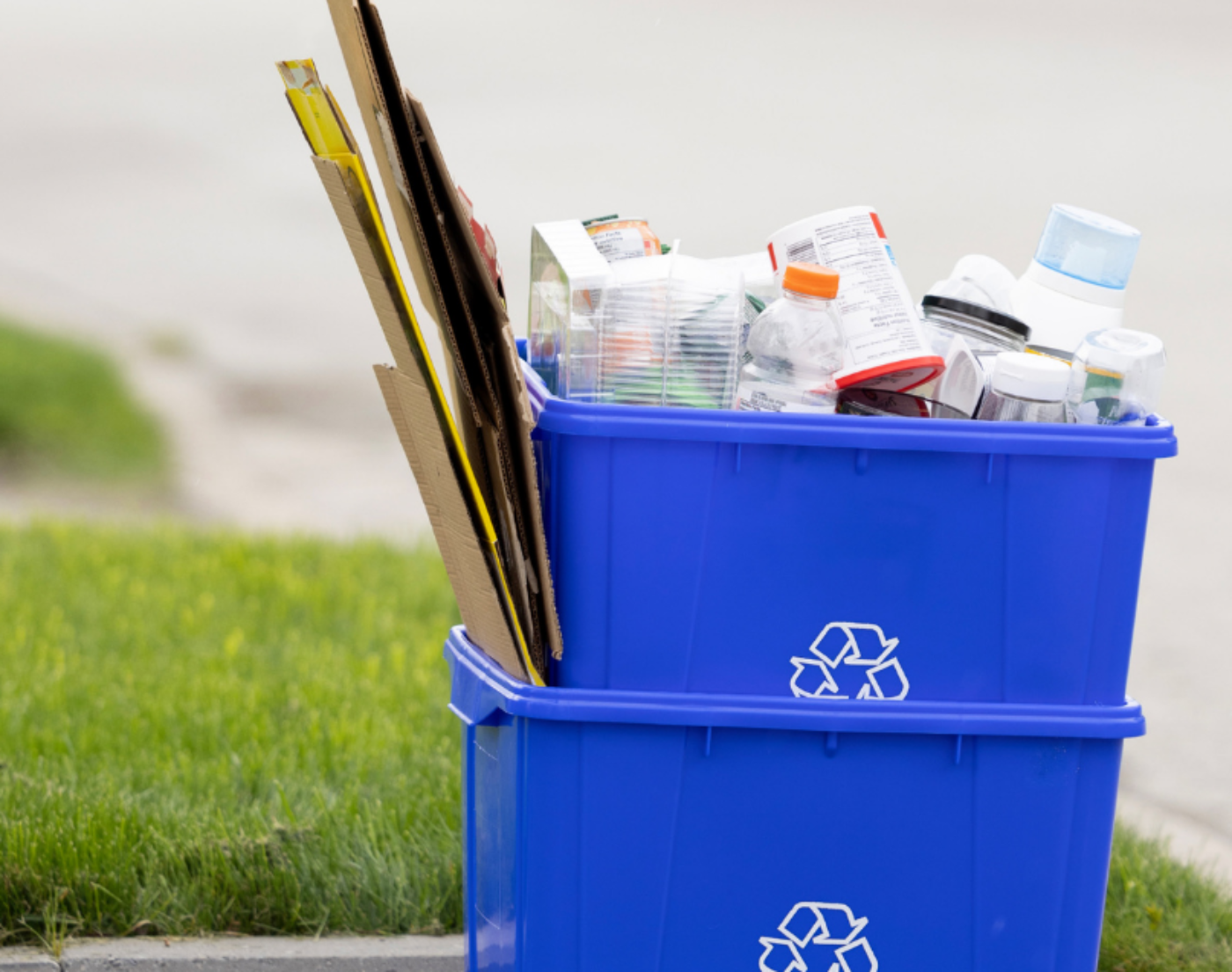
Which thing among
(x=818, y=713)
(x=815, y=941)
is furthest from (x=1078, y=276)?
(x=815, y=941)

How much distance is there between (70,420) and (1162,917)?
24.2ft

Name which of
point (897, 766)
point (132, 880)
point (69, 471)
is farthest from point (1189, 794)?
point (69, 471)

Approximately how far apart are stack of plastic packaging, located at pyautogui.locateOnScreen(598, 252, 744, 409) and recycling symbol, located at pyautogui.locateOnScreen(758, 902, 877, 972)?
632mm

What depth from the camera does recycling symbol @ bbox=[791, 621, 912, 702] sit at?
1696mm

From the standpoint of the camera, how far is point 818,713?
5.50 ft

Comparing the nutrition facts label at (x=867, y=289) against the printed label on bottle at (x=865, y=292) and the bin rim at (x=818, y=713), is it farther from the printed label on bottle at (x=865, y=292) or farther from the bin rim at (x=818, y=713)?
the bin rim at (x=818, y=713)

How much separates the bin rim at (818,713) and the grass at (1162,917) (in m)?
0.79

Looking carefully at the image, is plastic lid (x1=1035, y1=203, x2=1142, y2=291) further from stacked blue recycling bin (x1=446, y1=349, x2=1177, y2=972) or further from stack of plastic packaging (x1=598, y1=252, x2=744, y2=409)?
stack of plastic packaging (x1=598, y1=252, x2=744, y2=409)

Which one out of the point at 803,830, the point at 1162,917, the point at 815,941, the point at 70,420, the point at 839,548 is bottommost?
the point at 70,420

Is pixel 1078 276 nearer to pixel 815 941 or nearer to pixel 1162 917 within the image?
pixel 815 941

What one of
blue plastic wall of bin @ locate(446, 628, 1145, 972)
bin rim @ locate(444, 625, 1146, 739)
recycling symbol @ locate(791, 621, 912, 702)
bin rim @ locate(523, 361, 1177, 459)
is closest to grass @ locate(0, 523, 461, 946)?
blue plastic wall of bin @ locate(446, 628, 1145, 972)

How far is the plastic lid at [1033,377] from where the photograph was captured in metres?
1.67

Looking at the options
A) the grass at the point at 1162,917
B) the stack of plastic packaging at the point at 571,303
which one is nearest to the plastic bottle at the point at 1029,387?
the stack of plastic packaging at the point at 571,303

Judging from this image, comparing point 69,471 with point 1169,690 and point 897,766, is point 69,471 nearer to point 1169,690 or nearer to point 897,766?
point 1169,690
